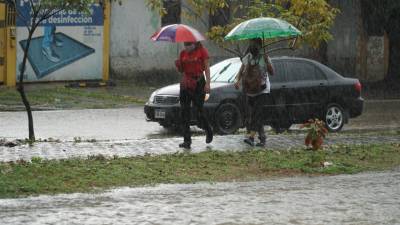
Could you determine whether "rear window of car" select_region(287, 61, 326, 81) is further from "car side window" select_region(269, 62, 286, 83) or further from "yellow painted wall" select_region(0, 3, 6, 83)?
"yellow painted wall" select_region(0, 3, 6, 83)

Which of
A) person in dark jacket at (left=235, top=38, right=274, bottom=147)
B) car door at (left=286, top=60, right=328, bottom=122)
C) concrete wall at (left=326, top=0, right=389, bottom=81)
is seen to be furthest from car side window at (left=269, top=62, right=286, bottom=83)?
concrete wall at (left=326, top=0, right=389, bottom=81)

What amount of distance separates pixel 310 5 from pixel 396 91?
1262 centimetres

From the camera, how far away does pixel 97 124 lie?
18.2m

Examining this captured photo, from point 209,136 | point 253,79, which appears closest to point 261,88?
point 253,79

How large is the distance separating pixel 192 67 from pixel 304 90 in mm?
5195

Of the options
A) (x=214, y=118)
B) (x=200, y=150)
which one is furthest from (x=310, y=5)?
(x=200, y=150)

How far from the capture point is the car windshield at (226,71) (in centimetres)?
1686

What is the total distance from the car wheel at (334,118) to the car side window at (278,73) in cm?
125

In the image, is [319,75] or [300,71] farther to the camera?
[319,75]

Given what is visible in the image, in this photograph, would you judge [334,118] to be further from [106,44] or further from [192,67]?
[106,44]

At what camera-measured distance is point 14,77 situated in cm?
2408

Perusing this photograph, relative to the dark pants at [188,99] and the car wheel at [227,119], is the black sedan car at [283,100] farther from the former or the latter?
the dark pants at [188,99]

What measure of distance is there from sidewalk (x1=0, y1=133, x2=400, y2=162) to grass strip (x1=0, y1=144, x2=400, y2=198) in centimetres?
54

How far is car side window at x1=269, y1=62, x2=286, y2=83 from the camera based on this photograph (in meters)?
17.0
